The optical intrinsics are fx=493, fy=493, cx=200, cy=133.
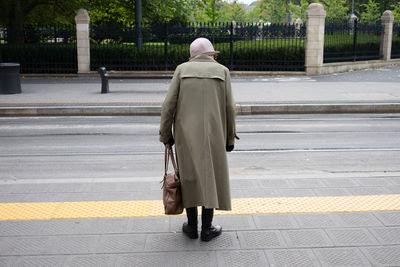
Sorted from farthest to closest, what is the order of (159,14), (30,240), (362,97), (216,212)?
(159,14)
(362,97)
(216,212)
(30,240)

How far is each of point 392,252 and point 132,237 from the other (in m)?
2.11

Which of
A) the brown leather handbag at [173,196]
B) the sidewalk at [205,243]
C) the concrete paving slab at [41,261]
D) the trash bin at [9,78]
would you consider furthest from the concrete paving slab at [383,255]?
the trash bin at [9,78]

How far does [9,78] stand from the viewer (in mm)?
14406

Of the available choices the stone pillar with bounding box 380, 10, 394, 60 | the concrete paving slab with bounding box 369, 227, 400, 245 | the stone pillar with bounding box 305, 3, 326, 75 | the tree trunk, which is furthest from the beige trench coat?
the stone pillar with bounding box 380, 10, 394, 60

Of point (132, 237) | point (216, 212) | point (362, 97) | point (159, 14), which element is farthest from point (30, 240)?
point (159, 14)

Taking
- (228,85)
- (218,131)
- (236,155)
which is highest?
(228,85)

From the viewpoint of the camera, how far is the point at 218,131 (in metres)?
3.90

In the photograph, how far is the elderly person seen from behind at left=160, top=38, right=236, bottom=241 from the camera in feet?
12.6

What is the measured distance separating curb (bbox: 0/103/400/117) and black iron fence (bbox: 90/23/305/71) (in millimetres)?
7939

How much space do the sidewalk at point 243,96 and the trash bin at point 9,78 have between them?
1.31 ft

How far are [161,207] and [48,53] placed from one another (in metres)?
16.1

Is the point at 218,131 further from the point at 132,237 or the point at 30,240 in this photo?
the point at 30,240

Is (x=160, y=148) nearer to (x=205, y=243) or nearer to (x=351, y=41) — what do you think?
(x=205, y=243)

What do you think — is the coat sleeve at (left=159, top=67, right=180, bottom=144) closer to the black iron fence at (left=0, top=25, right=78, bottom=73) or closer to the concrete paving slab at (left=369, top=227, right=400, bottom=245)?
the concrete paving slab at (left=369, top=227, right=400, bottom=245)
